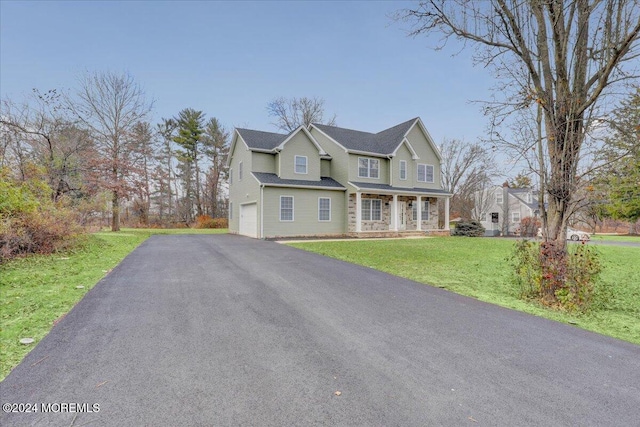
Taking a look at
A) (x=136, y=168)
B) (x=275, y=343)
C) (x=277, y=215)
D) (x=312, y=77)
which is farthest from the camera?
(x=312, y=77)

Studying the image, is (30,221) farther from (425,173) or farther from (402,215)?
(425,173)

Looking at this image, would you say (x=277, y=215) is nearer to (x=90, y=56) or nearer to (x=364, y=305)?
(x=364, y=305)

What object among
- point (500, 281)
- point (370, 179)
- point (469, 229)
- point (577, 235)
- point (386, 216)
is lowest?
point (500, 281)

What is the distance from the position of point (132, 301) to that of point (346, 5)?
599 inches

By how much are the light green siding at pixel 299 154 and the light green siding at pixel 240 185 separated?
195 centimetres

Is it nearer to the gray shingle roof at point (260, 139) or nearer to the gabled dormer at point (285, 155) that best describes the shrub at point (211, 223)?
the gabled dormer at point (285, 155)

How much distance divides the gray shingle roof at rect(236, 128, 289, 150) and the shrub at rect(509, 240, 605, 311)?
15.7 m

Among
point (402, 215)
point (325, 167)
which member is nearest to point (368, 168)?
point (325, 167)

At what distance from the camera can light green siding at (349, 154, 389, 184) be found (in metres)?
19.3

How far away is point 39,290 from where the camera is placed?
17.5 ft

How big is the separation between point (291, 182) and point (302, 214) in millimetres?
2059

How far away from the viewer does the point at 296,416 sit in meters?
2.09

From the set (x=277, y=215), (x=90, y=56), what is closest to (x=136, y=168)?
(x=90, y=56)

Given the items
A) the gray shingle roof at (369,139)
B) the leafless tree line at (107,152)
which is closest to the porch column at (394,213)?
the gray shingle roof at (369,139)
